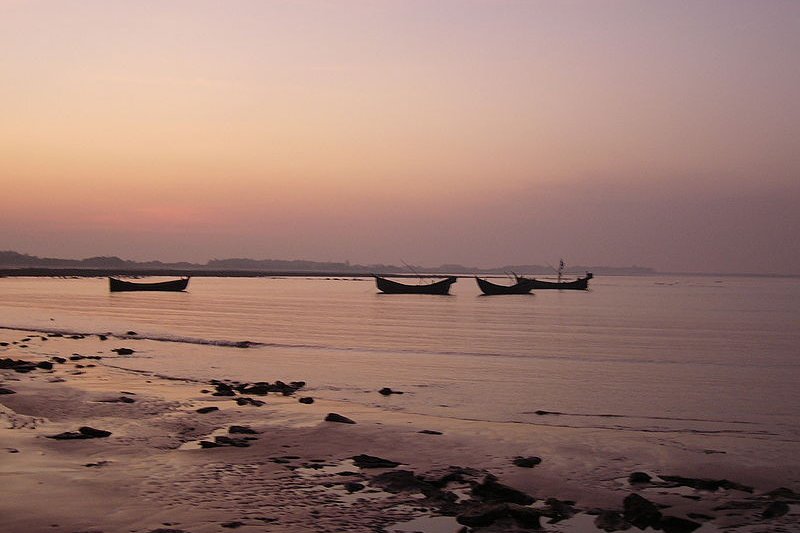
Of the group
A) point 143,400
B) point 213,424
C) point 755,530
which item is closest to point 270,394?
point 143,400

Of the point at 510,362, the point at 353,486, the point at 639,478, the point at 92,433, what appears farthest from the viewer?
the point at 510,362

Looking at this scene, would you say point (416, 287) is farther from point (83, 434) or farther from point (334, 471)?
point (334, 471)

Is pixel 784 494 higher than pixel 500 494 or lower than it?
lower

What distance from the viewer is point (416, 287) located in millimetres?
95062

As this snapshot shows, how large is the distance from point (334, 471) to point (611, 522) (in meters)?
3.68

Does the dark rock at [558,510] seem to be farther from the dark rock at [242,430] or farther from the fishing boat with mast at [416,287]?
the fishing boat with mast at [416,287]

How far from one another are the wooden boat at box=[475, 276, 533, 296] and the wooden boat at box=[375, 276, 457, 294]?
490 cm

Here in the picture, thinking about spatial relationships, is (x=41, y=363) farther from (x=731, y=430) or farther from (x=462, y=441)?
(x=731, y=430)

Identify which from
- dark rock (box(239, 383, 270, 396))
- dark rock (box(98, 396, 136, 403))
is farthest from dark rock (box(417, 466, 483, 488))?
dark rock (box(98, 396, 136, 403))

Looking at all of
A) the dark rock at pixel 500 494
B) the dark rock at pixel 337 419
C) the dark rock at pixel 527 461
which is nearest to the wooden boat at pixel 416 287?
the dark rock at pixel 337 419

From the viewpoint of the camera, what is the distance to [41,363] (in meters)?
20.3

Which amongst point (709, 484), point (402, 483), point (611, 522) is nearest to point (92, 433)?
point (402, 483)

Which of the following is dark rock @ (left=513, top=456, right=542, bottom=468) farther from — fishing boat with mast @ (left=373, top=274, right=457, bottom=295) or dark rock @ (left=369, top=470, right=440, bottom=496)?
fishing boat with mast @ (left=373, top=274, right=457, bottom=295)

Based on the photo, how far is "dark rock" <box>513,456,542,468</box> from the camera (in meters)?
10.8
